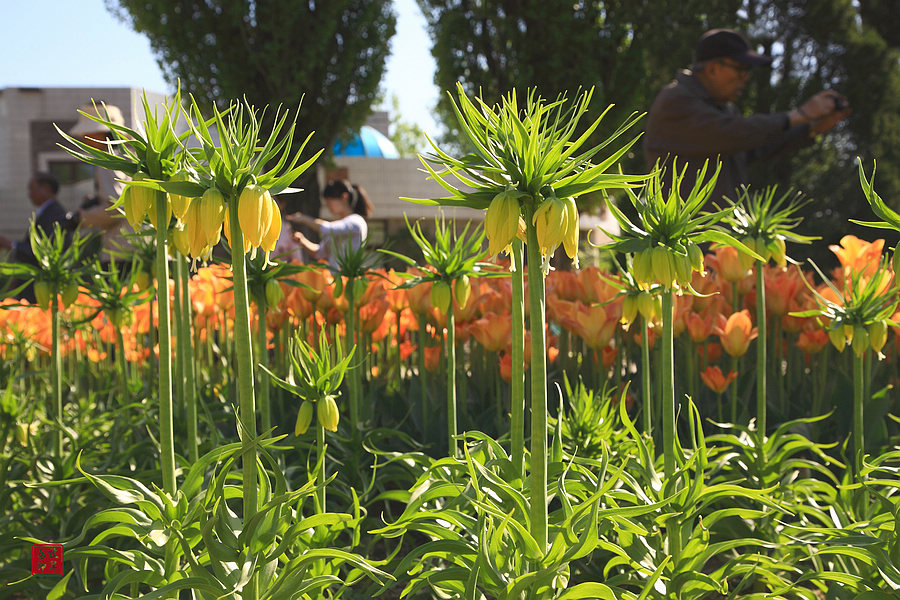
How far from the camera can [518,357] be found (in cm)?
130

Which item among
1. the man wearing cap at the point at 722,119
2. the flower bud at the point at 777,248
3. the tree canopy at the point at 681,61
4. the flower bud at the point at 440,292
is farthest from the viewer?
the tree canopy at the point at 681,61

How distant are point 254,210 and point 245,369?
0.78ft

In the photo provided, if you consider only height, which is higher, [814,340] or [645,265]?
[645,265]

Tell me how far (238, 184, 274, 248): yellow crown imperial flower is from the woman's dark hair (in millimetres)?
4544

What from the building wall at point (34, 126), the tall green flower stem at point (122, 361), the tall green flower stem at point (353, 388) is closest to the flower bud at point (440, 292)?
the tall green flower stem at point (353, 388)

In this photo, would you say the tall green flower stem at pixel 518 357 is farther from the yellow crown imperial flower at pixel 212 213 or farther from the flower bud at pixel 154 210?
the flower bud at pixel 154 210

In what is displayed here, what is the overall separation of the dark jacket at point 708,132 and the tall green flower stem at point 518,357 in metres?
2.66

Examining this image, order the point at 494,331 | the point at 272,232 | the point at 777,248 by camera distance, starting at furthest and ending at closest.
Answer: the point at 494,331
the point at 777,248
the point at 272,232

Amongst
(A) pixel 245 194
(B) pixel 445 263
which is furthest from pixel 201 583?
(B) pixel 445 263

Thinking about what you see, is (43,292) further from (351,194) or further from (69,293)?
(351,194)

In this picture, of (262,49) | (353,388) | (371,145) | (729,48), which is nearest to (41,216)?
(353,388)

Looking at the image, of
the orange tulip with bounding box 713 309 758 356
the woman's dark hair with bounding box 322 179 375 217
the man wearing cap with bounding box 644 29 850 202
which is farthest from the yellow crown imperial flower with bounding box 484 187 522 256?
the woman's dark hair with bounding box 322 179 375 217

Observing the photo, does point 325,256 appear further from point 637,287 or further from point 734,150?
point 637,287

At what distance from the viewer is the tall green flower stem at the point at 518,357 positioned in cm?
119
